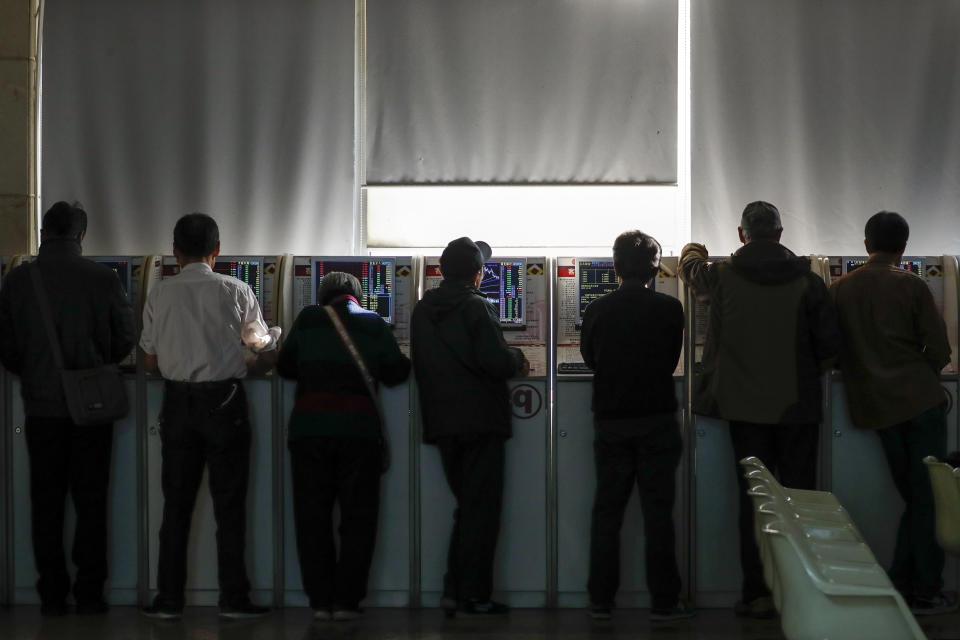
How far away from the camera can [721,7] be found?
5.74m

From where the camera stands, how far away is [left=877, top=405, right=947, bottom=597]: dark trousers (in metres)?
4.58

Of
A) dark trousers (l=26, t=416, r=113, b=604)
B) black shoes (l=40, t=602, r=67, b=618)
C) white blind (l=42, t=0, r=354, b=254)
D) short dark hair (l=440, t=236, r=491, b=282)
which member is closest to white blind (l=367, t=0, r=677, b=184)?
white blind (l=42, t=0, r=354, b=254)

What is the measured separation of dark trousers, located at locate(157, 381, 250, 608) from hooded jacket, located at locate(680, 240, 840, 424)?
2024 mm

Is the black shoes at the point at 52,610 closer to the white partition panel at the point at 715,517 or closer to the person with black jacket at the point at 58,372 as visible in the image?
the person with black jacket at the point at 58,372

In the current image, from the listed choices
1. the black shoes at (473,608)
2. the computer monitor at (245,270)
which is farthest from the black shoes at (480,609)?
the computer monitor at (245,270)

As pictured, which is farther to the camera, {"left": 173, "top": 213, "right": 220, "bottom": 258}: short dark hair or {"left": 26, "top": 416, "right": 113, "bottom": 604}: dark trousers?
{"left": 26, "top": 416, "right": 113, "bottom": 604}: dark trousers

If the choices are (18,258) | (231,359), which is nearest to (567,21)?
(231,359)

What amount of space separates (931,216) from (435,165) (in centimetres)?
265

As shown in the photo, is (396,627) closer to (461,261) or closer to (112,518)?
(112,518)

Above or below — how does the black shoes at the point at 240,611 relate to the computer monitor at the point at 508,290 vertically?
below

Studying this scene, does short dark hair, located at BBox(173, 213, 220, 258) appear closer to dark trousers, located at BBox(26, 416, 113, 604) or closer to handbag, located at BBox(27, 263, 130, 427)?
handbag, located at BBox(27, 263, 130, 427)

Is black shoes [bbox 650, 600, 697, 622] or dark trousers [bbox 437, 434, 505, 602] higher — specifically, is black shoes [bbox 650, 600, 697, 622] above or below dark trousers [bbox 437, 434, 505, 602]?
below

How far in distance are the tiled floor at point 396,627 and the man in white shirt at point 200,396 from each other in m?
0.17

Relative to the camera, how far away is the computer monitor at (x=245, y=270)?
4959 millimetres
